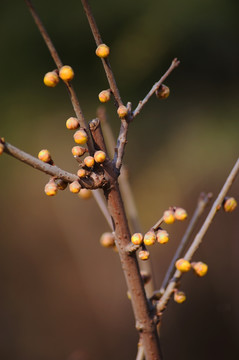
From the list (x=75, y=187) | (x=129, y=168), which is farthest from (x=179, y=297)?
(x=129, y=168)

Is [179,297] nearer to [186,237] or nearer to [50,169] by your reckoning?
[186,237]

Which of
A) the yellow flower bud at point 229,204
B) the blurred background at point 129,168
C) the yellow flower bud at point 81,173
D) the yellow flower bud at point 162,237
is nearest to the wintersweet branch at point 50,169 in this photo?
the yellow flower bud at point 81,173

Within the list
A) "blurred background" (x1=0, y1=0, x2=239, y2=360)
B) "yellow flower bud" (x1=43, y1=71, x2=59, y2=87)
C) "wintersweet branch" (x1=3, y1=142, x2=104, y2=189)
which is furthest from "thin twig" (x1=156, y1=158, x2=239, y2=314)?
"blurred background" (x1=0, y1=0, x2=239, y2=360)

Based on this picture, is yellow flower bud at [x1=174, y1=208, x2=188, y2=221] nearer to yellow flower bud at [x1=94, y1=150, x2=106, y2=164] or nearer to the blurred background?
yellow flower bud at [x1=94, y1=150, x2=106, y2=164]

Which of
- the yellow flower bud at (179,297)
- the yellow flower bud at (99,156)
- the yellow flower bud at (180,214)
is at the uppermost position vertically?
the yellow flower bud at (99,156)

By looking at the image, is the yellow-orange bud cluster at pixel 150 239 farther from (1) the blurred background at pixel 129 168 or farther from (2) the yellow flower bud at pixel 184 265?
(1) the blurred background at pixel 129 168

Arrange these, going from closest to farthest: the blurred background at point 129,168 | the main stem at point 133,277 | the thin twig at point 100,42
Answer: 1. the thin twig at point 100,42
2. the main stem at point 133,277
3. the blurred background at point 129,168
